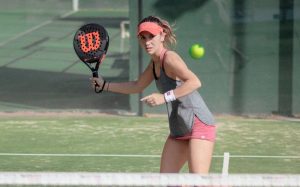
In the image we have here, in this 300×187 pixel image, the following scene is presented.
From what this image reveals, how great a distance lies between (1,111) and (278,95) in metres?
4.50

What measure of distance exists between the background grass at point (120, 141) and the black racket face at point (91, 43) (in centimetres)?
236

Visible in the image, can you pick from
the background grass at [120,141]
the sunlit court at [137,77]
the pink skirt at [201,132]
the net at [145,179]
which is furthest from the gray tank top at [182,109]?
the sunlit court at [137,77]

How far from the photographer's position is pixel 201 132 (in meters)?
5.31

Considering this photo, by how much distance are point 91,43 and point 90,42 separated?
1cm

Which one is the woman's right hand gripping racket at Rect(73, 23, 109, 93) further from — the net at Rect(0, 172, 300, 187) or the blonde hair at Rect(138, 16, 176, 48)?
the net at Rect(0, 172, 300, 187)

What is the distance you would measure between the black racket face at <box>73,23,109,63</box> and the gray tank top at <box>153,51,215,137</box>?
515 mm

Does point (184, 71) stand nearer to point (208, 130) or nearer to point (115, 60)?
point (208, 130)

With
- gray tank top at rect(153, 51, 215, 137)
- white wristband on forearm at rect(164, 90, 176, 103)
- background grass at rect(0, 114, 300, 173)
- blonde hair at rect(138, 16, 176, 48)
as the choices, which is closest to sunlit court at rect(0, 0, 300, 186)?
background grass at rect(0, 114, 300, 173)

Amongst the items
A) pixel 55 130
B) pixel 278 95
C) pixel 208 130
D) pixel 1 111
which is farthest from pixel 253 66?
pixel 208 130

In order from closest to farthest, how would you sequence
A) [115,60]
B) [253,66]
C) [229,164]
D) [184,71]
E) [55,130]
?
[184,71], [229,164], [55,130], [253,66], [115,60]

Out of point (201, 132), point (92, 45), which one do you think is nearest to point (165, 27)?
point (92, 45)

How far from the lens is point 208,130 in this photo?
5.34m

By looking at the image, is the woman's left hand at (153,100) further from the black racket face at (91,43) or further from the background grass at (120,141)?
the background grass at (120,141)

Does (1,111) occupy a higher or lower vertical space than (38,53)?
lower
